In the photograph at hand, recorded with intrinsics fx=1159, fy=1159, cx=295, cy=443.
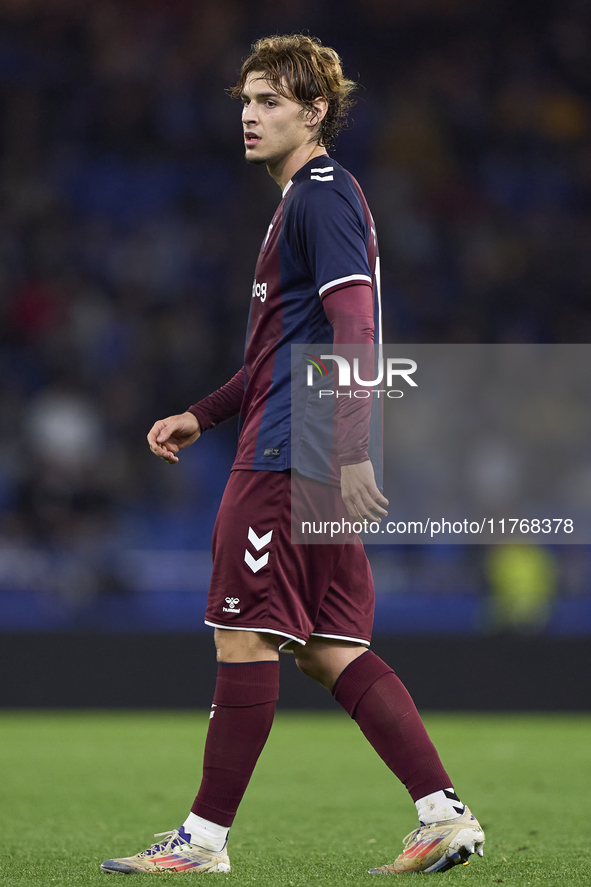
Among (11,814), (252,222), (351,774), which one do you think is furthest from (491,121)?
(11,814)

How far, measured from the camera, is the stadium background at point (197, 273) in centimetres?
725

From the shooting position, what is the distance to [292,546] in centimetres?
257

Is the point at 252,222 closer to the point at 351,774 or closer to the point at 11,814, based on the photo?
the point at 351,774

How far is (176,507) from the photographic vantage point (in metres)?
8.67

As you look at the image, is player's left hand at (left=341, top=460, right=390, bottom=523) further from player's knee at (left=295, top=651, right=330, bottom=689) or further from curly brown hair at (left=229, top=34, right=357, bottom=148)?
curly brown hair at (left=229, top=34, right=357, bottom=148)

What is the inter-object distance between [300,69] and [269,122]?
14 cm

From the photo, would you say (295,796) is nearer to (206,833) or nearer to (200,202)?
(206,833)

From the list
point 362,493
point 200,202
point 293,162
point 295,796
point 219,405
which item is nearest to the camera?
point 362,493

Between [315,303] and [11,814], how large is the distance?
207 centimetres

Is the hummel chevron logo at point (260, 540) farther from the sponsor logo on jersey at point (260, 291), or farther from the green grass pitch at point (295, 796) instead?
the green grass pitch at point (295, 796)

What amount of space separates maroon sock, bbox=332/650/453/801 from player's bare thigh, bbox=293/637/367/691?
15 millimetres

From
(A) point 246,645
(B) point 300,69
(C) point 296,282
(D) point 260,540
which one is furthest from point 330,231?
(A) point 246,645

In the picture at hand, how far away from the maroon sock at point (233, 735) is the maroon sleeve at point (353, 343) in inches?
20.7

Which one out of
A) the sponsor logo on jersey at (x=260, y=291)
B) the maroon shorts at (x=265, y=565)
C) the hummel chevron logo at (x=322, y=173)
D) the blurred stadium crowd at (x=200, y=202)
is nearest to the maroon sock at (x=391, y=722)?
the maroon shorts at (x=265, y=565)
